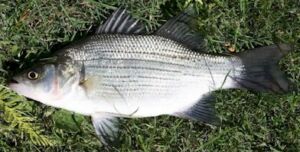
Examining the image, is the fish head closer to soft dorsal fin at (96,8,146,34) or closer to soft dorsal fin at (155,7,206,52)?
soft dorsal fin at (96,8,146,34)

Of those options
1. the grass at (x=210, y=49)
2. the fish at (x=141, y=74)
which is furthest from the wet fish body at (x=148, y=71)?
the grass at (x=210, y=49)

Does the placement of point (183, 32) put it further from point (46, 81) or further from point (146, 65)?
point (46, 81)

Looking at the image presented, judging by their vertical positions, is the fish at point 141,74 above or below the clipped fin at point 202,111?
above

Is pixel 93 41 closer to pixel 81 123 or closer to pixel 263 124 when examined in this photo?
pixel 81 123

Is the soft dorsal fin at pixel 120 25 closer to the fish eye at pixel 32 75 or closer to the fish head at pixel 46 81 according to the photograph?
the fish head at pixel 46 81

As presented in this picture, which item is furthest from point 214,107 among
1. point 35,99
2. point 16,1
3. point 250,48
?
point 16,1

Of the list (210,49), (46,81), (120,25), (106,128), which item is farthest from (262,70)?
(46,81)

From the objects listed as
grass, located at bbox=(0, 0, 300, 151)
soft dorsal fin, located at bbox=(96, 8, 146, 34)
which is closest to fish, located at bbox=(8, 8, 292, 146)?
soft dorsal fin, located at bbox=(96, 8, 146, 34)
